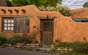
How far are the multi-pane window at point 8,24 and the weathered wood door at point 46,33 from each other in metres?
2.96

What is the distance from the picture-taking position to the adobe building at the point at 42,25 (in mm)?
13703

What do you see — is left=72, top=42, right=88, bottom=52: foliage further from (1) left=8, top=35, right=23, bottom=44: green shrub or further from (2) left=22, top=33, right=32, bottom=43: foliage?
(1) left=8, top=35, right=23, bottom=44: green shrub

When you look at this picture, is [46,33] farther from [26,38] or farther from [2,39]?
[2,39]

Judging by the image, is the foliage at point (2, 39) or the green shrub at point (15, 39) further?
the foliage at point (2, 39)

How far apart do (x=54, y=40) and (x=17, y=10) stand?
4.38 m

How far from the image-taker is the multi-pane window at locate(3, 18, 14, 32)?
14.9 metres

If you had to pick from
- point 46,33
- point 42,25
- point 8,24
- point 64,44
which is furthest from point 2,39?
point 64,44

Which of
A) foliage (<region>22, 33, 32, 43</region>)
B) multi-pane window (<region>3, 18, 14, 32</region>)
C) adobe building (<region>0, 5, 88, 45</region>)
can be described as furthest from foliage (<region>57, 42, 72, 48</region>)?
multi-pane window (<region>3, 18, 14, 32</region>)

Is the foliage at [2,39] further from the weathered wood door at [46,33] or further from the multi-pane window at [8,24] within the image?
the weathered wood door at [46,33]

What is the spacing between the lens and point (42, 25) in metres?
14.5

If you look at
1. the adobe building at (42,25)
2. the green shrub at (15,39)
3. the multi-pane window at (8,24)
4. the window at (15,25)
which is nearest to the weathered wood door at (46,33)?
the adobe building at (42,25)

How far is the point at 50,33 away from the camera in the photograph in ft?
46.6

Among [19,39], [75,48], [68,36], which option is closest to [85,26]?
[68,36]

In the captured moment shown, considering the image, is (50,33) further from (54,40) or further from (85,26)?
(85,26)
